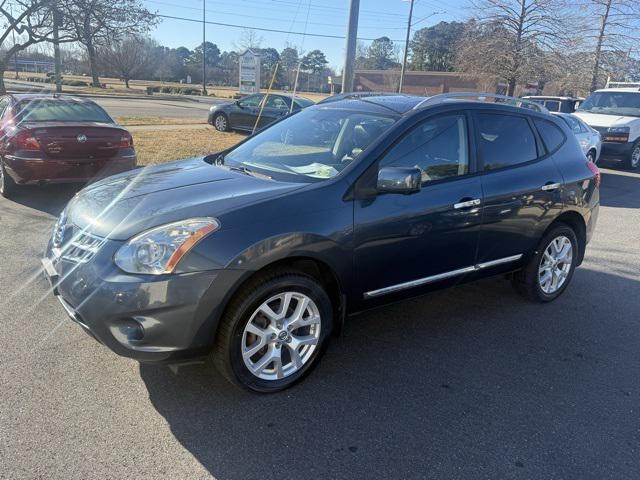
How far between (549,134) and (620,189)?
797 cm

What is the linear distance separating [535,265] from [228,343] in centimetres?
295

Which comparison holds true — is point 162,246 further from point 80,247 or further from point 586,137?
point 586,137

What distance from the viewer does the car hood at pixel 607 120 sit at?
13141 millimetres

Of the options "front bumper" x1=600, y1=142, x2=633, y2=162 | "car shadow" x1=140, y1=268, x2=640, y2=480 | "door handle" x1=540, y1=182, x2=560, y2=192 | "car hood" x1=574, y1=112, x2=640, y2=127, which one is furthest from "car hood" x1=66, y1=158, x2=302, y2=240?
"car hood" x1=574, y1=112, x2=640, y2=127

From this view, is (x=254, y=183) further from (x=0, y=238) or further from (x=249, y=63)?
(x=249, y=63)

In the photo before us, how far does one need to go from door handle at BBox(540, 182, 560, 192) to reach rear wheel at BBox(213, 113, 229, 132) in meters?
13.9

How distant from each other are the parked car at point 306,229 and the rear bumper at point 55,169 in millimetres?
3668

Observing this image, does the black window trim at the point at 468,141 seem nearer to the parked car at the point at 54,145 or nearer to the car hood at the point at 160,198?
the car hood at the point at 160,198

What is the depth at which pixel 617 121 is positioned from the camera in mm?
13219

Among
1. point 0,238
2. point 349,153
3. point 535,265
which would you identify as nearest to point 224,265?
point 349,153

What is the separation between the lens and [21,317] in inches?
154

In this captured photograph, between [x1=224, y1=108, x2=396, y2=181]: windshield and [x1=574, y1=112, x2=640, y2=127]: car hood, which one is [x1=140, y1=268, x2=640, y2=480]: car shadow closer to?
[x1=224, y1=108, x2=396, y2=181]: windshield

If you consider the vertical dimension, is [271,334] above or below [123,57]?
below

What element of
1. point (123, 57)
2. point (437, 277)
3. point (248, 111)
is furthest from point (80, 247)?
point (123, 57)
